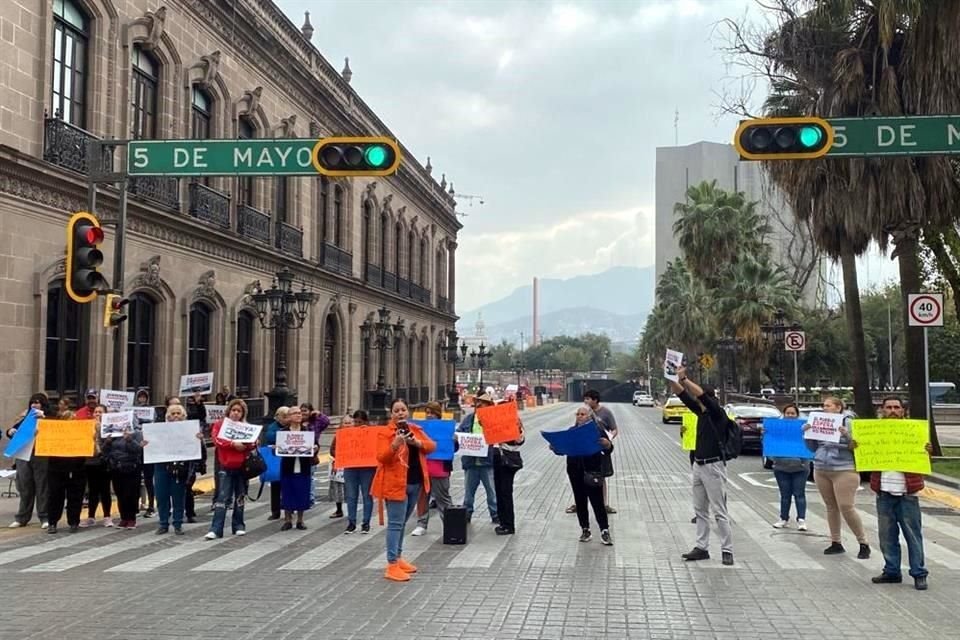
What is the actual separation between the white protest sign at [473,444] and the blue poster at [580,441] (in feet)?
4.11

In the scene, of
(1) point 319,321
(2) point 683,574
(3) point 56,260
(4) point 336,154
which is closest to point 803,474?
(2) point 683,574

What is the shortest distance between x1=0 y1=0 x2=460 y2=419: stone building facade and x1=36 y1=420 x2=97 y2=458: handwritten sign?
191 cm

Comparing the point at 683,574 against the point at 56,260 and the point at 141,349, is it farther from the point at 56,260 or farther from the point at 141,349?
the point at 141,349

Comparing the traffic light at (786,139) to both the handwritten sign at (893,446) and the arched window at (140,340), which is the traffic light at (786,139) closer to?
the handwritten sign at (893,446)

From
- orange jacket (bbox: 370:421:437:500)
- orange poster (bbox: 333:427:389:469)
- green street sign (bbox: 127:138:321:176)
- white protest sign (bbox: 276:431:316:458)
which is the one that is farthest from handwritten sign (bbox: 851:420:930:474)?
green street sign (bbox: 127:138:321:176)

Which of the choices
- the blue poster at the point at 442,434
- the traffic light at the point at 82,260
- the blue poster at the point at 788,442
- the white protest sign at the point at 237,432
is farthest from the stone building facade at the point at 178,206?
the blue poster at the point at 788,442

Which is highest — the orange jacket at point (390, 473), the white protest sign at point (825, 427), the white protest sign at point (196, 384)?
the white protest sign at point (196, 384)

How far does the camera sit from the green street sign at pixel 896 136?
11.7 m

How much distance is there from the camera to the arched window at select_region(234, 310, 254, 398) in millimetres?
26672

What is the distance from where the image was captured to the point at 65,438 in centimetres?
1144

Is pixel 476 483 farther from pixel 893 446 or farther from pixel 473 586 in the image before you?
pixel 893 446

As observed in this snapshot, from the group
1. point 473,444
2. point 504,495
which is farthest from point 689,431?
point 473,444

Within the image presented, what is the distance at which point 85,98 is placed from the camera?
1886 cm

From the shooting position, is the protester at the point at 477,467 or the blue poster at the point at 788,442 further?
the protester at the point at 477,467
